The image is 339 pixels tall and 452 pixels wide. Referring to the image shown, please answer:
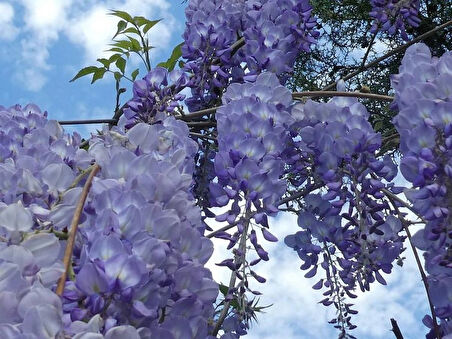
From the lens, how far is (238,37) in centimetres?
162

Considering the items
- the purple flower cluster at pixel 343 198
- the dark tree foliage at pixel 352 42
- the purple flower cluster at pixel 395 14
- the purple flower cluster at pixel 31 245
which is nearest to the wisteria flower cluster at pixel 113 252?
the purple flower cluster at pixel 31 245

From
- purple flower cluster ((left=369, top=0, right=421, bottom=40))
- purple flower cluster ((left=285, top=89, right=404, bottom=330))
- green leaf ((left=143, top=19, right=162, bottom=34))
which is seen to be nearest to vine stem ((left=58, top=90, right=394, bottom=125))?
purple flower cluster ((left=285, top=89, right=404, bottom=330))

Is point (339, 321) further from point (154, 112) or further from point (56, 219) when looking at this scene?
point (56, 219)

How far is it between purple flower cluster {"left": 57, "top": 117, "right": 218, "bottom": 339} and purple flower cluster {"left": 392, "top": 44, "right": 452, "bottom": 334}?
0.28m

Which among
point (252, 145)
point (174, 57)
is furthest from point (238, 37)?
point (252, 145)

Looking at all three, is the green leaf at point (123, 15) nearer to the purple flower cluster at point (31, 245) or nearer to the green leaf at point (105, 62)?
the green leaf at point (105, 62)

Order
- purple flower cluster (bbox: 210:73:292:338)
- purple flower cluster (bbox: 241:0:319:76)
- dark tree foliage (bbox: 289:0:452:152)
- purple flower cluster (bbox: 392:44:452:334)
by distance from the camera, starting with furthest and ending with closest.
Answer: dark tree foliage (bbox: 289:0:452:152)
purple flower cluster (bbox: 241:0:319:76)
purple flower cluster (bbox: 210:73:292:338)
purple flower cluster (bbox: 392:44:452:334)

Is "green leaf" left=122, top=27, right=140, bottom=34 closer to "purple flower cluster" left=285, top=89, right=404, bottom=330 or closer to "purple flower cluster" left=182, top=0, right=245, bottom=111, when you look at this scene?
"purple flower cluster" left=182, top=0, right=245, bottom=111

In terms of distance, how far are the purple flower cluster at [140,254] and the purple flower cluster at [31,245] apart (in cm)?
3

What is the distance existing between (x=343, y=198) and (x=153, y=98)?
0.41 metres

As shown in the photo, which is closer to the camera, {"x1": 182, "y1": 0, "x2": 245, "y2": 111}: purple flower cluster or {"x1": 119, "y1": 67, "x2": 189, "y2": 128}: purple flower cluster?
{"x1": 119, "y1": 67, "x2": 189, "y2": 128}: purple flower cluster

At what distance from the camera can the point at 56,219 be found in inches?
32.5

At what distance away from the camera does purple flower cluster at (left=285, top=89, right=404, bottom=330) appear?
1127 mm

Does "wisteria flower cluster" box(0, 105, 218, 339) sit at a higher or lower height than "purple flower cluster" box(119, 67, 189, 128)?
lower
